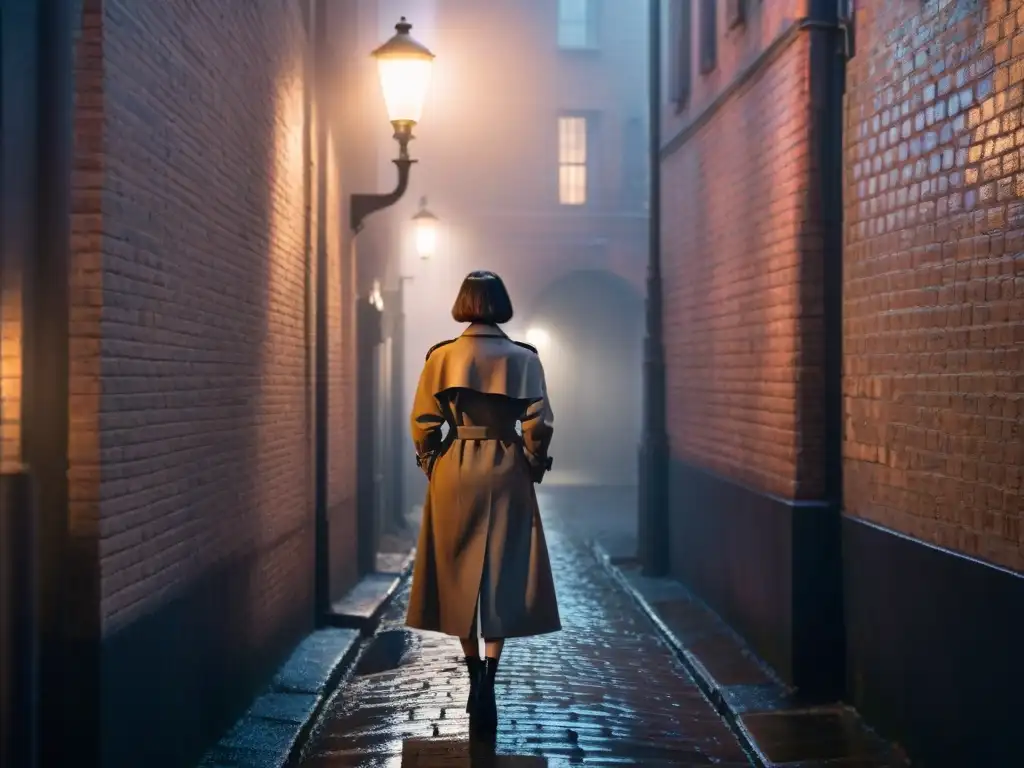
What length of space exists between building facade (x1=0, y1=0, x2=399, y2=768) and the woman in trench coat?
3.41 feet

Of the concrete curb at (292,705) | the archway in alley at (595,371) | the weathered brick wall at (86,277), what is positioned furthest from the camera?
the archway in alley at (595,371)

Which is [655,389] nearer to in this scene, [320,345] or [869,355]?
[320,345]

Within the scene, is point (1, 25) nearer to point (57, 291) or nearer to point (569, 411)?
point (57, 291)

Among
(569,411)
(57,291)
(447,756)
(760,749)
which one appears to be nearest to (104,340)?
(57,291)

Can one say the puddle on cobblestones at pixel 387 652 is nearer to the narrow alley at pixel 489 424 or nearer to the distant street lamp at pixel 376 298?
the narrow alley at pixel 489 424

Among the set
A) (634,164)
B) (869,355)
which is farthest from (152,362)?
(634,164)

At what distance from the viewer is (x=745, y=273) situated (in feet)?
28.4

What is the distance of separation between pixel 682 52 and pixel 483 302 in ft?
18.4

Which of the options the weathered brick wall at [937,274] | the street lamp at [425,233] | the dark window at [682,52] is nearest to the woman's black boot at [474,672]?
the weathered brick wall at [937,274]

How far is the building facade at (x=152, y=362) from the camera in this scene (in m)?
4.17

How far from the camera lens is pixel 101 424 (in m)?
4.46

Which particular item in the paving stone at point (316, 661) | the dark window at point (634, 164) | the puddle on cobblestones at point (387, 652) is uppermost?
the dark window at point (634, 164)

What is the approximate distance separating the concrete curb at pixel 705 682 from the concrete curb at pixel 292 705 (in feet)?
6.99

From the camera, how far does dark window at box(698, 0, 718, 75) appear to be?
10094 millimetres
